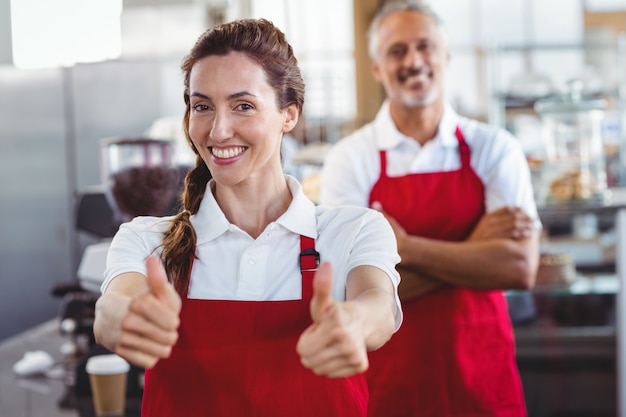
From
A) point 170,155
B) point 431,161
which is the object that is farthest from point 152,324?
point 170,155

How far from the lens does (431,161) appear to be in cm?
219

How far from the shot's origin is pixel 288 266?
142 centimetres

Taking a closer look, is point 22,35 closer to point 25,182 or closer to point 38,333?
point 38,333

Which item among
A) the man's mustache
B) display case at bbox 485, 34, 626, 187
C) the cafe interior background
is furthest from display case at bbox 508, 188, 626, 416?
the man's mustache

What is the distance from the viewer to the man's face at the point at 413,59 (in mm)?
2180

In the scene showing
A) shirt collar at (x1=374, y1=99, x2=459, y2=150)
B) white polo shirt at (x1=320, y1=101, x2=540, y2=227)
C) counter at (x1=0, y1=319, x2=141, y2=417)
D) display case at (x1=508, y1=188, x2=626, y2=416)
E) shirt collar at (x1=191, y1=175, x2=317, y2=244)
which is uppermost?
shirt collar at (x1=374, y1=99, x2=459, y2=150)

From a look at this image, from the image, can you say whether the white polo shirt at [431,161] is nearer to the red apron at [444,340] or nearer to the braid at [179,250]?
the red apron at [444,340]

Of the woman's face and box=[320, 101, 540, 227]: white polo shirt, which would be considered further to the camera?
box=[320, 101, 540, 227]: white polo shirt

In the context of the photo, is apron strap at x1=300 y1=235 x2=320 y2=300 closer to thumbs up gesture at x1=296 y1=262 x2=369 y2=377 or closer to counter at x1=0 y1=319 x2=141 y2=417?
thumbs up gesture at x1=296 y1=262 x2=369 y2=377

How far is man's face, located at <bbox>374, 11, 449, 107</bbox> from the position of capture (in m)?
2.18

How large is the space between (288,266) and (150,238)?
233 mm

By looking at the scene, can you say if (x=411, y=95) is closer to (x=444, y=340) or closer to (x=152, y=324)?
(x=444, y=340)

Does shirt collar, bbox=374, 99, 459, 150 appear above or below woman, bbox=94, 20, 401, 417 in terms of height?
above

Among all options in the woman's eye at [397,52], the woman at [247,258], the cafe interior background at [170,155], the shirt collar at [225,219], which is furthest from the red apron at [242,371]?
the woman's eye at [397,52]
